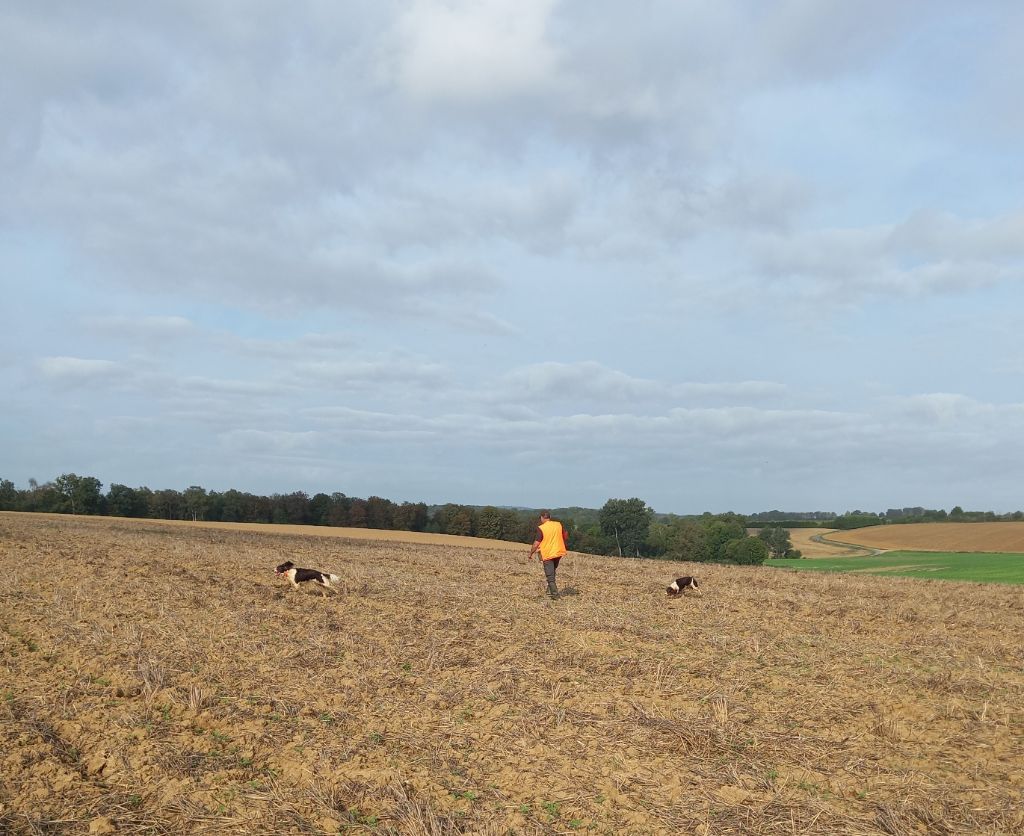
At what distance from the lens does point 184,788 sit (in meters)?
6.56

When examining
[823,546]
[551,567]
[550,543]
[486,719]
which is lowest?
[823,546]

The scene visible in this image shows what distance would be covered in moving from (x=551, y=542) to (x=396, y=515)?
67.2 m

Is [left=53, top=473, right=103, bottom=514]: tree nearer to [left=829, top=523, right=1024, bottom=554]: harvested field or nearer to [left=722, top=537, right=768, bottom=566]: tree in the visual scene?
[left=722, top=537, right=768, bottom=566]: tree

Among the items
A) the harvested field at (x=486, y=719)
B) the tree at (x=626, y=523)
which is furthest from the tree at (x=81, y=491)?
the harvested field at (x=486, y=719)

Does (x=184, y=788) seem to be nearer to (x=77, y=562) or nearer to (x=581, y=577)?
(x=77, y=562)

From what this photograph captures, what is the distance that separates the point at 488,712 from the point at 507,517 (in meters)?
71.6

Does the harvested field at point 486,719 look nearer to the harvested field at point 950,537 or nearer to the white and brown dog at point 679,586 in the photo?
the white and brown dog at point 679,586

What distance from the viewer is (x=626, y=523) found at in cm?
8856

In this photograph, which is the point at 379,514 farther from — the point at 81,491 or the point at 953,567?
the point at 953,567

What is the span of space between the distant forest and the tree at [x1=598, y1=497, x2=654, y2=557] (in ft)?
0.39

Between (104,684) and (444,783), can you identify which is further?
(104,684)

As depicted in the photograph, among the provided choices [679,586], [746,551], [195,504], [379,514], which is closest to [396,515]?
[379,514]

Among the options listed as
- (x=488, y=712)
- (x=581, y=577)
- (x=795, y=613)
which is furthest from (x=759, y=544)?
(x=488, y=712)

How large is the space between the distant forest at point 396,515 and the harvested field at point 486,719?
205 ft
